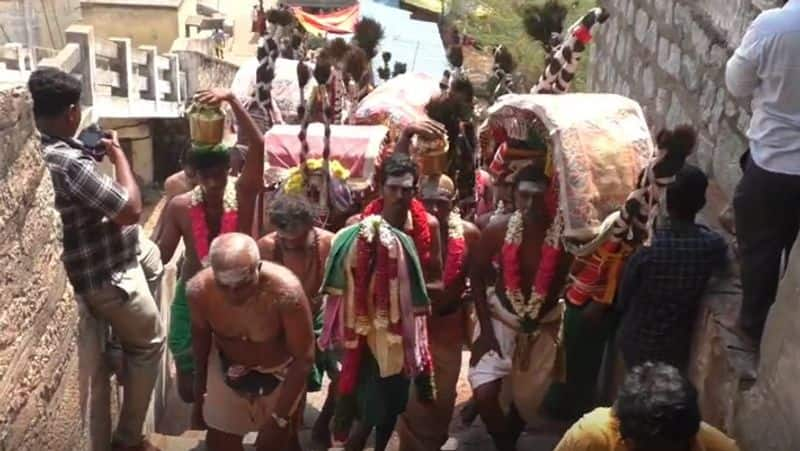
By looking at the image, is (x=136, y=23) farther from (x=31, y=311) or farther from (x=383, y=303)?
(x=31, y=311)

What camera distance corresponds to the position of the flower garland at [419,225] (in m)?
5.71

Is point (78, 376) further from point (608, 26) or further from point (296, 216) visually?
point (608, 26)

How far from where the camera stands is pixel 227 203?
20.3ft

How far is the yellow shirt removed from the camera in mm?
3801

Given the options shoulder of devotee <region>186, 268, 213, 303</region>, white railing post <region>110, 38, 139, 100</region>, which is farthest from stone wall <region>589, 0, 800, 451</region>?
white railing post <region>110, 38, 139, 100</region>

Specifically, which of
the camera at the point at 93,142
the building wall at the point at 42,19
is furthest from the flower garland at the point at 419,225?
the building wall at the point at 42,19

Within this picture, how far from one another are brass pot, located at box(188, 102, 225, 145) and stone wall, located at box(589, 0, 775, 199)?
277 centimetres

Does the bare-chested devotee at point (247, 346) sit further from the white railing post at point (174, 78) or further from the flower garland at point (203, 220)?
the white railing post at point (174, 78)

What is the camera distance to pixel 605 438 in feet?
12.5

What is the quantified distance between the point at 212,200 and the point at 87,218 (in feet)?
4.11

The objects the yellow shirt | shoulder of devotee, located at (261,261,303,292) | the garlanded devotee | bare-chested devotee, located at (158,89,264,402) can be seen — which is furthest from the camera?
bare-chested devotee, located at (158,89,264,402)

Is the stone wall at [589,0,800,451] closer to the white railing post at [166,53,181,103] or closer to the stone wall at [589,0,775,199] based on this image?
the stone wall at [589,0,775,199]

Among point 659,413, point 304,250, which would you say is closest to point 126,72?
point 304,250

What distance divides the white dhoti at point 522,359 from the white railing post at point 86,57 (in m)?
10.00
